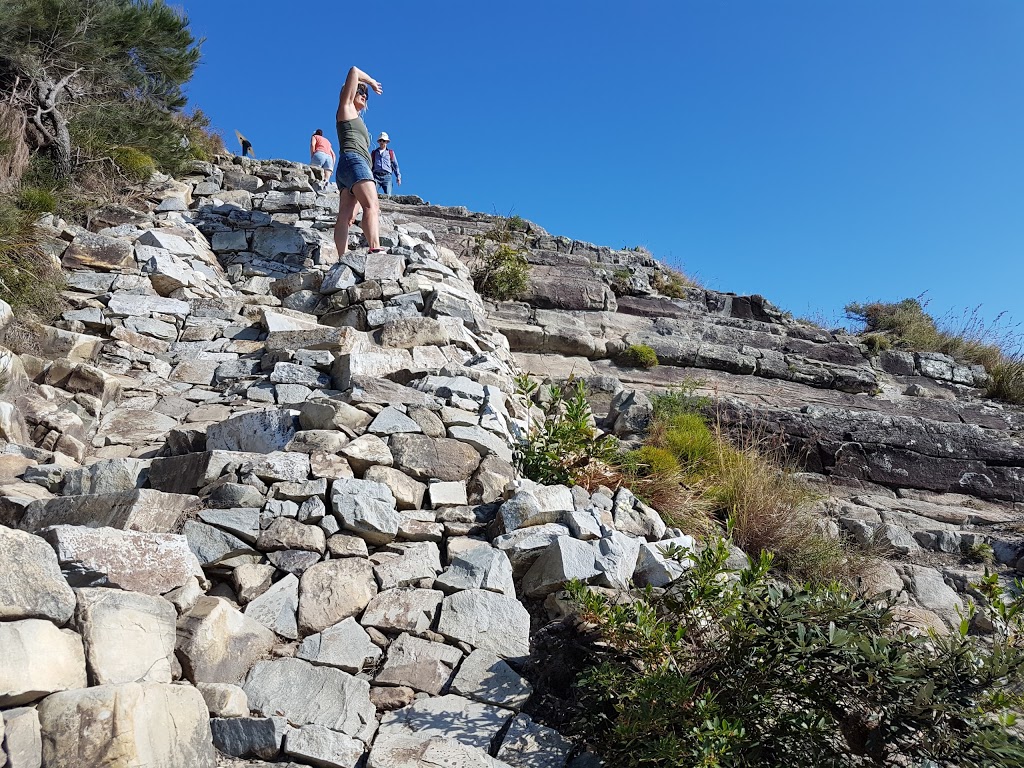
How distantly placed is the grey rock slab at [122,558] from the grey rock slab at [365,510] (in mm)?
764

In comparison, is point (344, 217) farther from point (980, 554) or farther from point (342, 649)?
point (980, 554)

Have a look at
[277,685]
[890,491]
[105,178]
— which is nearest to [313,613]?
[277,685]

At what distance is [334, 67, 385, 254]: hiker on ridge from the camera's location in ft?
24.9

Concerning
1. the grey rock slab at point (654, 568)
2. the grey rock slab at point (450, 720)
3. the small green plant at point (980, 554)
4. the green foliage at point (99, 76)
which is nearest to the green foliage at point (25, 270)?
the green foliage at point (99, 76)

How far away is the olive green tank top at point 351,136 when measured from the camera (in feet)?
24.9

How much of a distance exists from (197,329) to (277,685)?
16.1 ft

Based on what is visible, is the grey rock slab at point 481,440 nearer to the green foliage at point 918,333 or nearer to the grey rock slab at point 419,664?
the grey rock slab at point 419,664

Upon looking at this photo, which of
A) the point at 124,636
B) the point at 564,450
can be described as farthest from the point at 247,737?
the point at 564,450

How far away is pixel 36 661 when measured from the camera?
2287 mm

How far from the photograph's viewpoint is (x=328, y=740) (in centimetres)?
268

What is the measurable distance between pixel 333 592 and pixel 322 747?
0.82 m

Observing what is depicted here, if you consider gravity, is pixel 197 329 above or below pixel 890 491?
above

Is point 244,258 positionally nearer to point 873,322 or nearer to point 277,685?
point 277,685

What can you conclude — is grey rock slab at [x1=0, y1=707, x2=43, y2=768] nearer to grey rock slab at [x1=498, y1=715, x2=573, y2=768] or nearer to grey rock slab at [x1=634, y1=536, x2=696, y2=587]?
grey rock slab at [x1=498, y1=715, x2=573, y2=768]
